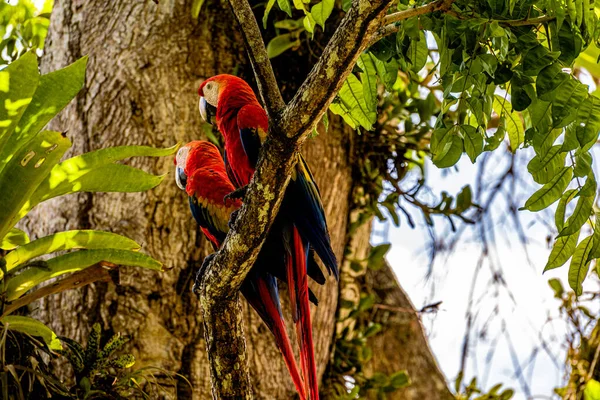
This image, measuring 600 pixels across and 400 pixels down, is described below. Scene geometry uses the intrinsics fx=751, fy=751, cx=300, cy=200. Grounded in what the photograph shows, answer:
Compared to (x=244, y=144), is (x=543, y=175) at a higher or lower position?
lower

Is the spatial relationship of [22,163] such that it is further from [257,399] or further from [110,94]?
[257,399]

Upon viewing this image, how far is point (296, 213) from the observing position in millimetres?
1237

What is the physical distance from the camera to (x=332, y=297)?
186 centimetres

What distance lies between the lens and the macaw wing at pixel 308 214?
1224 millimetres

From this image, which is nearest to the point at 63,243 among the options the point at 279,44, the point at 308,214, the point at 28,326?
the point at 28,326

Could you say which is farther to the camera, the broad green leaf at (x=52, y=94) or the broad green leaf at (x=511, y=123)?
the broad green leaf at (x=52, y=94)

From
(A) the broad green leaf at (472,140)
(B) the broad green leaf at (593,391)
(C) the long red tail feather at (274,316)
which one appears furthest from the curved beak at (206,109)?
(B) the broad green leaf at (593,391)

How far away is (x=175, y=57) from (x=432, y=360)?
1.87 m

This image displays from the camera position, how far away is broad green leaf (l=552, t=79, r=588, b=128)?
36.3 inches

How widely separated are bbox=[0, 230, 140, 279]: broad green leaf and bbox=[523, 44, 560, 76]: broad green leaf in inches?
31.3

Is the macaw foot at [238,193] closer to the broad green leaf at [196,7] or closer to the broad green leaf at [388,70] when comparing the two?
the broad green leaf at [388,70]

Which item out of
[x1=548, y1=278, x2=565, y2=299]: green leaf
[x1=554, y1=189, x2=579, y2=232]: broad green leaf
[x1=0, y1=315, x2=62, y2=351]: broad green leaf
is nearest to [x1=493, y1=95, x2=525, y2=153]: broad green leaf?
[x1=554, y1=189, x2=579, y2=232]: broad green leaf

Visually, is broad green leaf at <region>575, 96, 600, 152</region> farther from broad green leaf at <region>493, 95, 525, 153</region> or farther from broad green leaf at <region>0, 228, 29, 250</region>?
broad green leaf at <region>0, 228, 29, 250</region>

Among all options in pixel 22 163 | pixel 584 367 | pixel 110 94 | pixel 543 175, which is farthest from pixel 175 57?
pixel 584 367
